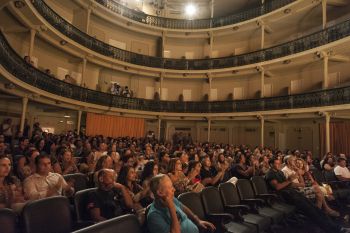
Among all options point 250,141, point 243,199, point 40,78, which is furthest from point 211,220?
point 250,141

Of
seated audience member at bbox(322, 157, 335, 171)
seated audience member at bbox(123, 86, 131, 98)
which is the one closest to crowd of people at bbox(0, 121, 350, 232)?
seated audience member at bbox(322, 157, 335, 171)

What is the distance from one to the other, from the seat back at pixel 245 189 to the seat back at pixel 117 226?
3.09 meters

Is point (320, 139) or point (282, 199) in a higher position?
point (320, 139)

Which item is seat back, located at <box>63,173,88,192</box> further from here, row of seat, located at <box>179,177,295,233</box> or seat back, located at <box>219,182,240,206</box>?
seat back, located at <box>219,182,240,206</box>

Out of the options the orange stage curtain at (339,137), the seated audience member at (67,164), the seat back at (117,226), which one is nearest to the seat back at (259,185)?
the seat back at (117,226)

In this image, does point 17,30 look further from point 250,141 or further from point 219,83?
point 250,141

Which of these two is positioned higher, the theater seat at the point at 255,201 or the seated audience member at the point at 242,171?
the seated audience member at the point at 242,171

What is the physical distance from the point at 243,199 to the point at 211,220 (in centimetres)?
132

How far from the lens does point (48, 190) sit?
13.6ft

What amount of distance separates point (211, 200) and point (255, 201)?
1129mm

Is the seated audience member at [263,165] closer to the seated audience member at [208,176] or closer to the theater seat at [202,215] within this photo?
the seated audience member at [208,176]

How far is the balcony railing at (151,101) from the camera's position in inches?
408

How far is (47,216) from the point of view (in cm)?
297

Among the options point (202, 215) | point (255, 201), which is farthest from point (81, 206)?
point (255, 201)
